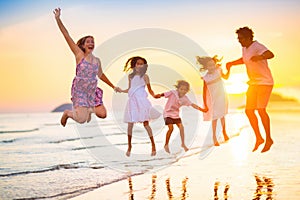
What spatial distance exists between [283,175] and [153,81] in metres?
3.29

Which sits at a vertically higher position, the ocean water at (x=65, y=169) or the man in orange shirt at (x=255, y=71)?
the man in orange shirt at (x=255, y=71)

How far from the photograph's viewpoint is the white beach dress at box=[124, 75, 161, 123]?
10148mm

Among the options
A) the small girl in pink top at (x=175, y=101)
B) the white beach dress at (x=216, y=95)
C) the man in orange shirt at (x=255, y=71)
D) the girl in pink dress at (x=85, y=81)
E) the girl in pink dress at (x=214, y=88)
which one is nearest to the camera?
the man in orange shirt at (x=255, y=71)

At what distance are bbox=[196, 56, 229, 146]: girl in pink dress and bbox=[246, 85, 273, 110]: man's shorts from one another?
88cm

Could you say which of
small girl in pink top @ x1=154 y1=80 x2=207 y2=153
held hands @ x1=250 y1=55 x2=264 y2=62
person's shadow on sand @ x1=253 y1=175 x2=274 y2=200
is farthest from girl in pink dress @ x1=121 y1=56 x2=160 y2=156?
held hands @ x1=250 y1=55 x2=264 y2=62

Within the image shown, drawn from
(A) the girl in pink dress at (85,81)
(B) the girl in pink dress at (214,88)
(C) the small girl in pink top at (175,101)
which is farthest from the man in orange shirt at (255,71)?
(C) the small girl in pink top at (175,101)

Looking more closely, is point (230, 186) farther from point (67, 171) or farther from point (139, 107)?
point (67, 171)

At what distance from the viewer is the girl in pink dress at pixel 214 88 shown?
893 cm

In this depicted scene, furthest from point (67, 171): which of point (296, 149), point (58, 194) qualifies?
point (296, 149)

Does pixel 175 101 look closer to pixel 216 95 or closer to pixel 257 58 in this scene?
pixel 216 95

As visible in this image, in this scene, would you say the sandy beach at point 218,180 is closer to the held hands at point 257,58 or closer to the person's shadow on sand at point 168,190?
the person's shadow on sand at point 168,190

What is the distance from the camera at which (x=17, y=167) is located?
14258 millimetres

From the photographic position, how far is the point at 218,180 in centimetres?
1008

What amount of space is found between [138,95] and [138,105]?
0.82 feet
